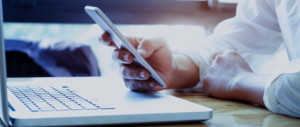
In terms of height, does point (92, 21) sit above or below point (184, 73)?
above

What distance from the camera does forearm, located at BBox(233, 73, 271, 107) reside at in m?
0.53

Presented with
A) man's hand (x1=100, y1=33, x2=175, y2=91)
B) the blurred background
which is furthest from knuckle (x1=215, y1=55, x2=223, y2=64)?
the blurred background

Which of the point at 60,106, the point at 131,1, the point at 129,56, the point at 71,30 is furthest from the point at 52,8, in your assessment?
the point at 60,106

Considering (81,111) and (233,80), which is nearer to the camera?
(81,111)

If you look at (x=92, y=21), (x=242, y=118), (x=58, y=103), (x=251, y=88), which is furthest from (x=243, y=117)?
(x=92, y=21)

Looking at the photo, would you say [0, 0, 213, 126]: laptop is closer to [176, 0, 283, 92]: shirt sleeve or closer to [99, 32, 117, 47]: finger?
[99, 32, 117, 47]: finger

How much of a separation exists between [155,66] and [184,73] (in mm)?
127

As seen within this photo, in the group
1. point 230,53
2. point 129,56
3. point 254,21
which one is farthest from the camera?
point 254,21

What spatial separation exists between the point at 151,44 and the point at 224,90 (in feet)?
0.57

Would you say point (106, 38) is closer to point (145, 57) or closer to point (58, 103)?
point (145, 57)

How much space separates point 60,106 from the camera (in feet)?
1.16

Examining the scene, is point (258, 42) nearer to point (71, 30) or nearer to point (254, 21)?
point (254, 21)

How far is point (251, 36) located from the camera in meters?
0.86

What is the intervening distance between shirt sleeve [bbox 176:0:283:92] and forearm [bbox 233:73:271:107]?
0.22 metres
